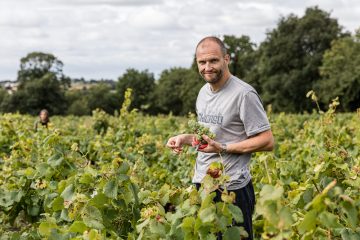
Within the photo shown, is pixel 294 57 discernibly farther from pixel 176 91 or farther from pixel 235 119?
pixel 235 119

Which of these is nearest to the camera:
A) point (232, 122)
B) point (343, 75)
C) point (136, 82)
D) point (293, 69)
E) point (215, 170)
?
point (215, 170)

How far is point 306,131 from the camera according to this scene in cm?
884

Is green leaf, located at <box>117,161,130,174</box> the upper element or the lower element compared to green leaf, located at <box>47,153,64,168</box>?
upper

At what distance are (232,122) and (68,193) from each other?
1.18 metres

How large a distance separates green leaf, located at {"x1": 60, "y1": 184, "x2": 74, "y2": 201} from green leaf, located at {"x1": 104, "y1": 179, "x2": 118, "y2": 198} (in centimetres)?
32

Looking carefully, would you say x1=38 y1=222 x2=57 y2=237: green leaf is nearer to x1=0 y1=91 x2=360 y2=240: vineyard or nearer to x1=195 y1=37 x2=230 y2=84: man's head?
x1=0 y1=91 x2=360 y2=240: vineyard

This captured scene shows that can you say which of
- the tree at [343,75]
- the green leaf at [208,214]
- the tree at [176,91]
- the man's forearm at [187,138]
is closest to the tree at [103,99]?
the tree at [176,91]

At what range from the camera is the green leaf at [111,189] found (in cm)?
359

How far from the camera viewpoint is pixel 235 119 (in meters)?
3.62

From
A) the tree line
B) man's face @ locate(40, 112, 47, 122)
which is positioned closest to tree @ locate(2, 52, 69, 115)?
the tree line

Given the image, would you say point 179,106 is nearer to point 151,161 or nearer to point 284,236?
point 151,161

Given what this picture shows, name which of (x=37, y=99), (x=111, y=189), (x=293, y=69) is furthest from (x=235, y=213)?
(x=37, y=99)

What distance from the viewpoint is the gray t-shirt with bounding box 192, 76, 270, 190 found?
3.54 m

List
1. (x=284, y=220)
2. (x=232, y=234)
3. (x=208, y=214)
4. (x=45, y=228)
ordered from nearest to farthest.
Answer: (x=284, y=220)
(x=208, y=214)
(x=232, y=234)
(x=45, y=228)
